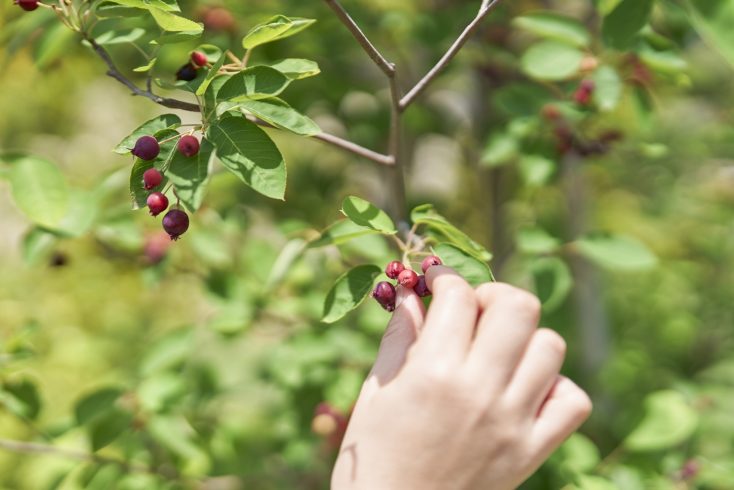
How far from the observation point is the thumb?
89cm

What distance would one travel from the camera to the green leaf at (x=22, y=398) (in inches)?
62.5

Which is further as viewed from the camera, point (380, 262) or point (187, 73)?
point (380, 262)

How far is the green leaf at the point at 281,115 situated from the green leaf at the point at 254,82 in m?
0.01

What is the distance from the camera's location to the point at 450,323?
2.78 feet

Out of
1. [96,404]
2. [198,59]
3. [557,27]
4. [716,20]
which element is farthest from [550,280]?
[96,404]

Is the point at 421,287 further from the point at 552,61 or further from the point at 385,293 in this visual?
the point at 552,61

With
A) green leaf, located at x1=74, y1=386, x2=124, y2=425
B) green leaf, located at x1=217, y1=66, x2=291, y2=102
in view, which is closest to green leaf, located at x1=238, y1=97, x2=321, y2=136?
green leaf, located at x1=217, y1=66, x2=291, y2=102

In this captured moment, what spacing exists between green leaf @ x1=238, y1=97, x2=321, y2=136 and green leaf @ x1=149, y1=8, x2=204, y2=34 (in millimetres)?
117

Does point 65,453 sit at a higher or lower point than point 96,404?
lower

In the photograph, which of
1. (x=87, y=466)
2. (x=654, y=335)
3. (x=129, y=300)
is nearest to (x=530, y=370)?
(x=87, y=466)

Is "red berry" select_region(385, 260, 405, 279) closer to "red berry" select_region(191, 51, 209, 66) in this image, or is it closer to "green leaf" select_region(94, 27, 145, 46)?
"red berry" select_region(191, 51, 209, 66)

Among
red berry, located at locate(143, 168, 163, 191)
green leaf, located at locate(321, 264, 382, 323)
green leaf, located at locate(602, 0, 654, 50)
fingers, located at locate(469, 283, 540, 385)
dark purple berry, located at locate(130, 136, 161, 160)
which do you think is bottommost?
green leaf, located at locate(321, 264, 382, 323)

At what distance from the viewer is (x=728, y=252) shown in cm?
249

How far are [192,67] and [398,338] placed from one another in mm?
501
